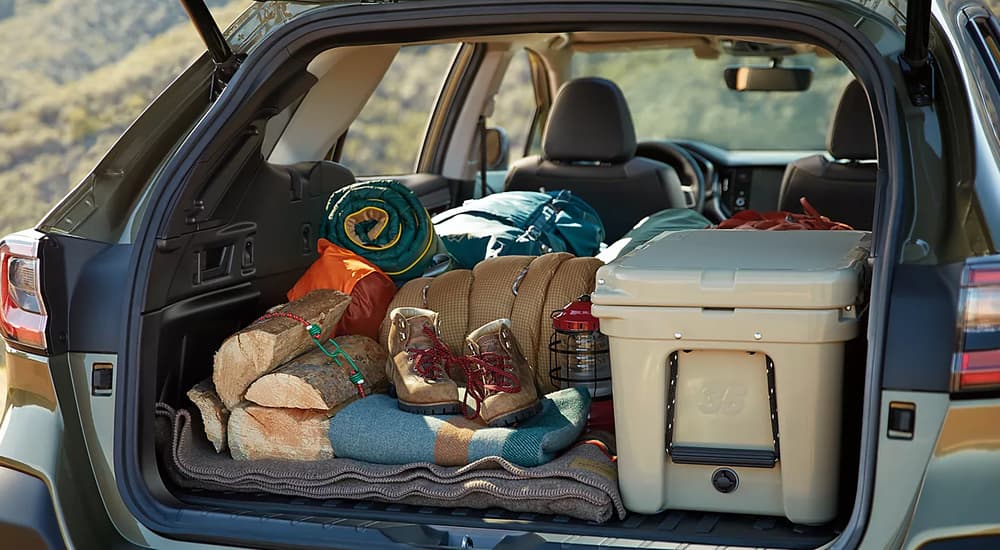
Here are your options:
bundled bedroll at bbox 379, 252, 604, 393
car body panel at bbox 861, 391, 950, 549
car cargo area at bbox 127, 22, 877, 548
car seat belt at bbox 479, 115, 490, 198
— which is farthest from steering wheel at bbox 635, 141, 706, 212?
car body panel at bbox 861, 391, 950, 549

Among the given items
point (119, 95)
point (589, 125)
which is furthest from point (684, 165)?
point (119, 95)

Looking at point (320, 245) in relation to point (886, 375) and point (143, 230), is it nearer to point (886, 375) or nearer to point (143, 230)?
point (143, 230)

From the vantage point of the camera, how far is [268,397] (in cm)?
243

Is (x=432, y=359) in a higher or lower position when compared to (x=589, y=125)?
lower

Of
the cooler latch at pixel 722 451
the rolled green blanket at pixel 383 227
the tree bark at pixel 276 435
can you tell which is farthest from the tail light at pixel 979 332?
the rolled green blanket at pixel 383 227

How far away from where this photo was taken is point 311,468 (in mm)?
2311

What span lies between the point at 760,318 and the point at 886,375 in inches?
9.8

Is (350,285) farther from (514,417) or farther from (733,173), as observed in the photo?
(733,173)

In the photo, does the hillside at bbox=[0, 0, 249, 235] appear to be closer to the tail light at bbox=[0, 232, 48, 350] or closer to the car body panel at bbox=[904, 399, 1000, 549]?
the tail light at bbox=[0, 232, 48, 350]

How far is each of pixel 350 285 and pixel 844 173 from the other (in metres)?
2.20

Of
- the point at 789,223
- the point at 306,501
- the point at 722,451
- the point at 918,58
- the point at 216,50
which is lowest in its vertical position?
the point at 306,501

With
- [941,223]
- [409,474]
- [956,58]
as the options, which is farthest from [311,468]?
[956,58]

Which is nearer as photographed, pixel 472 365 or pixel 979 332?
pixel 979 332

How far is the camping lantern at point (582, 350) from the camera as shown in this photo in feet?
8.61
